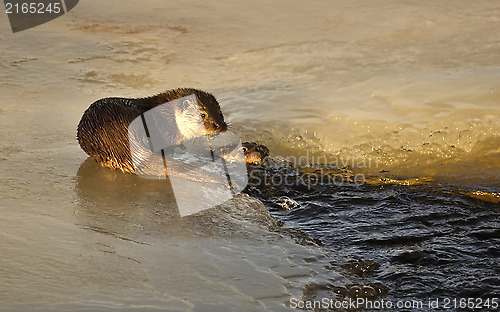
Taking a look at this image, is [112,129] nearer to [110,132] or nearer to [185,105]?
[110,132]

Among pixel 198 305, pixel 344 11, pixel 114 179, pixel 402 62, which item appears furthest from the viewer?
pixel 344 11

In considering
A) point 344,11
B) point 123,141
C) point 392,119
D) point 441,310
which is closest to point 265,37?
point 344,11

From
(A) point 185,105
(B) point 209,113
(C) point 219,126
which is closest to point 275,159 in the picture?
(C) point 219,126

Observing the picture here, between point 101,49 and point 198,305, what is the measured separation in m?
4.31

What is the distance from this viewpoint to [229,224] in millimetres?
3203

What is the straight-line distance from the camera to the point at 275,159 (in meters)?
4.32

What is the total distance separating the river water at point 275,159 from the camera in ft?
8.63

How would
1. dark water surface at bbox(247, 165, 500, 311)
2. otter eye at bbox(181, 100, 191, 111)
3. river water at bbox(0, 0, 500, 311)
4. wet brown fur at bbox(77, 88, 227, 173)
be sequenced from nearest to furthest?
river water at bbox(0, 0, 500, 311)
dark water surface at bbox(247, 165, 500, 311)
wet brown fur at bbox(77, 88, 227, 173)
otter eye at bbox(181, 100, 191, 111)

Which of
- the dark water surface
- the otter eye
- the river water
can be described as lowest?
the dark water surface

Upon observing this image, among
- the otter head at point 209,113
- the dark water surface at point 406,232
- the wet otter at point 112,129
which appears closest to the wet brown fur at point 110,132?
the wet otter at point 112,129

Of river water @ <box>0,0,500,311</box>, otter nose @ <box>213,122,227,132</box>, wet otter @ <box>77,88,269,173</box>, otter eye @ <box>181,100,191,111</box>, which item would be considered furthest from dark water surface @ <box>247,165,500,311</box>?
→ wet otter @ <box>77,88,269,173</box>

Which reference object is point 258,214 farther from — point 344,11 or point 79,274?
point 344,11

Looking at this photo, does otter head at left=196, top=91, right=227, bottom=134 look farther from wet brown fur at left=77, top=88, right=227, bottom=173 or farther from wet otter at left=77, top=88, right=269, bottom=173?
wet brown fur at left=77, top=88, right=227, bottom=173

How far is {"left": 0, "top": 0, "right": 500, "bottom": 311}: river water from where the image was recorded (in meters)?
2.63
